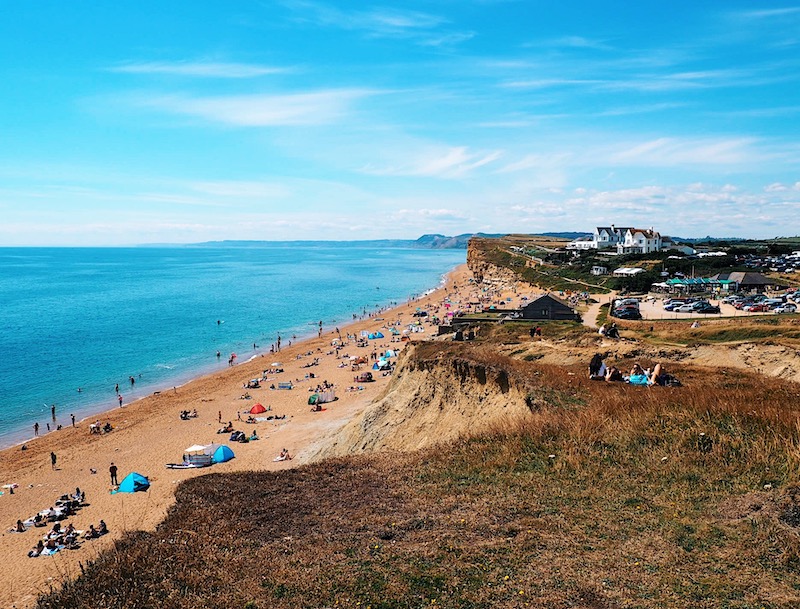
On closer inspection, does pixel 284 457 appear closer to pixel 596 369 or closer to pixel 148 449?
pixel 148 449

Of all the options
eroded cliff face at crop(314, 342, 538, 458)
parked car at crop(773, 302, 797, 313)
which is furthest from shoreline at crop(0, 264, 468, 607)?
parked car at crop(773, 302, 797, 313)

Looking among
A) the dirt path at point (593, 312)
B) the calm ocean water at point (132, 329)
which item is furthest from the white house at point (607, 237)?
the dirt path at point (593, 312)

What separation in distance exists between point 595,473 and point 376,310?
82106 mm

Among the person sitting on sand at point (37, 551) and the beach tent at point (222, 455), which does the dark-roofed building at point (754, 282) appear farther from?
the person sitting on sand at point (37, 551)

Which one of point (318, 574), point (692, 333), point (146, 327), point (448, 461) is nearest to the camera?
point (318, 574)

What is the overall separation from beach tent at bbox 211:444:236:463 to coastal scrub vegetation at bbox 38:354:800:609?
17683mm

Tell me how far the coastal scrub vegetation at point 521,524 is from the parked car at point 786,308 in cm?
3316

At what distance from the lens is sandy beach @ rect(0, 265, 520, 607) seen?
20156mm

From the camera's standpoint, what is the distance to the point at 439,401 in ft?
74.5

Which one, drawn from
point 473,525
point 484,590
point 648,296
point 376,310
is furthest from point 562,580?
point 376,310

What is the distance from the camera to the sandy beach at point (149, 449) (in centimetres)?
2016

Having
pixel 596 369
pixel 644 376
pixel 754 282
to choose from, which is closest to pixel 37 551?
pixel 596 369

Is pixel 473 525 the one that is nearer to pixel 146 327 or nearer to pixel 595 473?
pixel 595 473

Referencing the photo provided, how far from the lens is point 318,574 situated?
820cm
